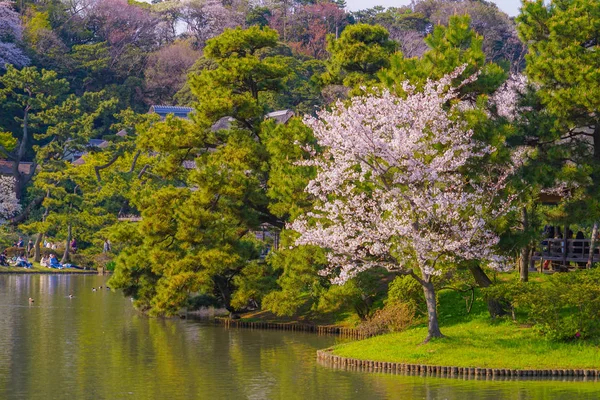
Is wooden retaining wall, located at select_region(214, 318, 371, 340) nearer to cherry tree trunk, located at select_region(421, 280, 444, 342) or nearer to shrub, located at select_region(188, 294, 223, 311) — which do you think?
shrub, located at select_region(188, 294, 223, 311)

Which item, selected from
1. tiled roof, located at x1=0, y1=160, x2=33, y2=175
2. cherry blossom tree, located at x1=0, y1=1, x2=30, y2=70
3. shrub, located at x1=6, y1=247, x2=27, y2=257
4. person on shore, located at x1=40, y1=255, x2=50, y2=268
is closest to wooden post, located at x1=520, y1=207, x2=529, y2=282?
person on shore, located at x1=40, y1=255, x2=50, y2=268

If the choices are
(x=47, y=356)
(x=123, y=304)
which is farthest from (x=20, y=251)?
(x=47, y=356)

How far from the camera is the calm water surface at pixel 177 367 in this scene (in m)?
27.0

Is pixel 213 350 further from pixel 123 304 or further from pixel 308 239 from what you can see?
pixel 123 304

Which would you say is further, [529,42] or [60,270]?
[60,270]

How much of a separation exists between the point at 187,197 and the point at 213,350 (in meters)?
9.89

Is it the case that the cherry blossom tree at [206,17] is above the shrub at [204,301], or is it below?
above

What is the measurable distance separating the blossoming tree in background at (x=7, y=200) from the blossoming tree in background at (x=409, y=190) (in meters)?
53.9

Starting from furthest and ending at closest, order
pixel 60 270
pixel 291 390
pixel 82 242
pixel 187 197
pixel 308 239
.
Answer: pixel 82 242, pixel 60 270, pixel 187 197, pixel 308 239, pixel 291 390

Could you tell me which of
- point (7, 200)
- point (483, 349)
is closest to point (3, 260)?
point (7, 200)

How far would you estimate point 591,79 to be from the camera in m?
34.4

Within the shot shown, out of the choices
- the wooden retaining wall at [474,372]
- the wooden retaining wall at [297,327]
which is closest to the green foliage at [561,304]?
the wooden retaining wall at [474,372]

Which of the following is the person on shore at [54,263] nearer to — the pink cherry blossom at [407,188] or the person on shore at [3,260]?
the person on shore at [3,260]

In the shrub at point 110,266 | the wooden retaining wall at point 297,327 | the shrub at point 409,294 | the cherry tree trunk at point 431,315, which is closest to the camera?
the cherry tree trunk at point 431,315
